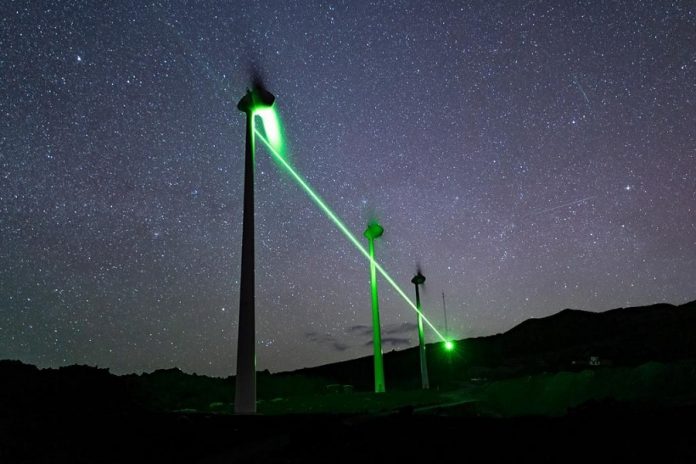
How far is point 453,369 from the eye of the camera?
104625 millimetres

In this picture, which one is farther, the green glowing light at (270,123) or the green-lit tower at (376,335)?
the green-lit tower at (376,335)

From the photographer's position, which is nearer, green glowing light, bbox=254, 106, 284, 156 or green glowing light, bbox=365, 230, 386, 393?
green glowing light, bbox=254, 106, 284, 156

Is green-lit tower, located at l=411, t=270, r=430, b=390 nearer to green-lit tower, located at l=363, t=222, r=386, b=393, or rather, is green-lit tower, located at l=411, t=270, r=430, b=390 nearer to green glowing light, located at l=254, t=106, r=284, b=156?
green-lit tower, located at l=363, t=222, r=386, b=393

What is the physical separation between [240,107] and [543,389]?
82.5ft

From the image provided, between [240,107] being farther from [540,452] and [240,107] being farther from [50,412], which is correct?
[540,452]

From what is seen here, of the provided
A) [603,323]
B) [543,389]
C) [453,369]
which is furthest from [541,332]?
[543,389]

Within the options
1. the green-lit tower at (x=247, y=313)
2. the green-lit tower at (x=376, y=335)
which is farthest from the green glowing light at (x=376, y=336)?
the green-lit tower at (x=247, y=313)

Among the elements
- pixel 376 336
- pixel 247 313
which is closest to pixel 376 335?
pixel 376 336

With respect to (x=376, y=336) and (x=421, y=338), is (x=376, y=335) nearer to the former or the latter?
(x=376, y=336)

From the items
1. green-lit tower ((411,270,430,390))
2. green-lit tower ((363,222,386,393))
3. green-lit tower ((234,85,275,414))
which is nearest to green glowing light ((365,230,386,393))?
green-lit tower ((363,222,386,393))

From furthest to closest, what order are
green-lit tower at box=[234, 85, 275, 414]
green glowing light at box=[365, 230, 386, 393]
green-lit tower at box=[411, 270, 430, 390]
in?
green-lit tower at box=[411, 270, 430, 390] < green glowing light at box=[365, 230, 386, 393] < green-lit tower at box=[234, 85, 275, 414]

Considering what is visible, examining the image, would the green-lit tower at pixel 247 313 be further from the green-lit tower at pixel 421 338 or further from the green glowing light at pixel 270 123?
the green-lit tower at pixel 421 338

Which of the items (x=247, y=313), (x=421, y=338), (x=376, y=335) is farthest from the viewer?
(x=421, y=338)

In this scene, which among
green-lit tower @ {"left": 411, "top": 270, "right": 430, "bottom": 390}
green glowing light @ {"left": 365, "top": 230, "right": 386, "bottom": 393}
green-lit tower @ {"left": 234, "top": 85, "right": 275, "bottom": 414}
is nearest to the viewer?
green-lit tower @ {"left": 234, "top": 85, "right": 275, "bottom": 414}
